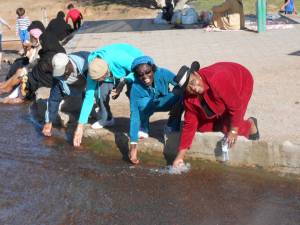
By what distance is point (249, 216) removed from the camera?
194 inches

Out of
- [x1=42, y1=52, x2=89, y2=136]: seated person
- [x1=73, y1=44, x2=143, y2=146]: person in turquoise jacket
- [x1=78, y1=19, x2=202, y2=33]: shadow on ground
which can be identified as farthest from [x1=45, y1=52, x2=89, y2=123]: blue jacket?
[x1=78, y1=19, x2=202, y2=33]: shadow on ground

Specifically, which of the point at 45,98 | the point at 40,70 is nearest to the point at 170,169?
the point at 45,98

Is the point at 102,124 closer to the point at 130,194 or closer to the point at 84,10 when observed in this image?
the point at 130,194

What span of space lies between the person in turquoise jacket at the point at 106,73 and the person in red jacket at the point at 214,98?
0.89 m

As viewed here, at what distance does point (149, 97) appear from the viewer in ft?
20.2

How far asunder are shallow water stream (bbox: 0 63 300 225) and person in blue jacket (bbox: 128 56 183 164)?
47 centimetres

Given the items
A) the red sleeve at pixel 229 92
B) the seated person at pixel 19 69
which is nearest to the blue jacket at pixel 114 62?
the red sleeve at pixel 229 92

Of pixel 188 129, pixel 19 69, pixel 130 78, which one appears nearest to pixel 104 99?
pixel 130 78

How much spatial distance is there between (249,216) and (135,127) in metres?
1.55

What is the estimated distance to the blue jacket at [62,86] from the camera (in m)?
6.90

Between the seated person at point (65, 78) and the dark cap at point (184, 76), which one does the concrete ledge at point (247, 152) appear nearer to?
the dark cap at point (184, 76)

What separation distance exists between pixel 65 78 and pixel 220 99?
6.90 ft

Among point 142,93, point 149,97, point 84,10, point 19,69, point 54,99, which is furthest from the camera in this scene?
point 84,10

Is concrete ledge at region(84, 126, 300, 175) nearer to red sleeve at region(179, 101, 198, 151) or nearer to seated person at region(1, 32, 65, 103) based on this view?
red sleeve at region(179, 101, 198, 151)
